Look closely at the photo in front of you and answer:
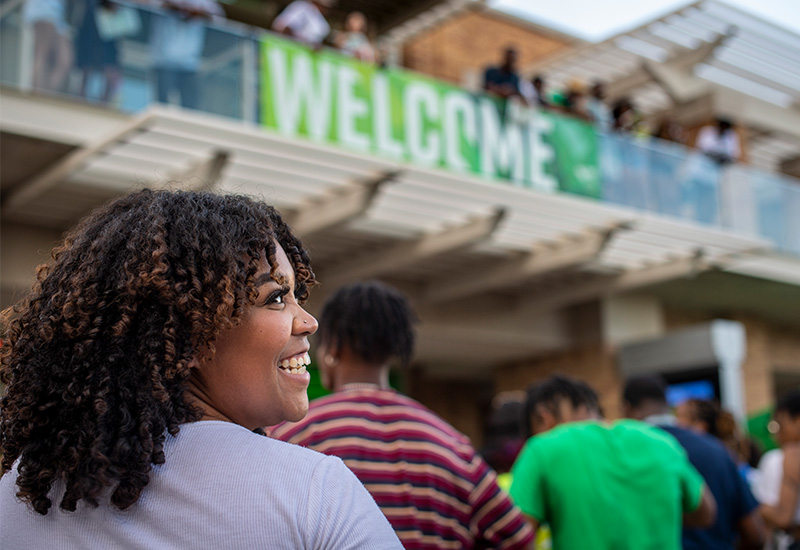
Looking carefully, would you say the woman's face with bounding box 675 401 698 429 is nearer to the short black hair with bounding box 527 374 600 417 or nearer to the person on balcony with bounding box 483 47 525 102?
the short black hair with bounding box 527 374 600 417

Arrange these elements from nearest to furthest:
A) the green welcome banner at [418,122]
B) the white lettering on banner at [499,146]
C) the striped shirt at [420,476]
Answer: the striped shirt at [420,476]
the green welcome banner at [418,122]
the white lettering on banner at [499,146]

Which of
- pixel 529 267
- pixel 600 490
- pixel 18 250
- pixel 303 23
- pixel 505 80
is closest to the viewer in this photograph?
pixel 600 490

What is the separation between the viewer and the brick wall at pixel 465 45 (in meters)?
18.0

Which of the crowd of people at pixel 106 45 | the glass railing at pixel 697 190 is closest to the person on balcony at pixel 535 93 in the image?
the glass railing at pixel 697 190

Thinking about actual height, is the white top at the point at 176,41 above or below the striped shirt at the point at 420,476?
above

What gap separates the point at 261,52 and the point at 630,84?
364 inches

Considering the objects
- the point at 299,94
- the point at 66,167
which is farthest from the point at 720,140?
the point at 66,167

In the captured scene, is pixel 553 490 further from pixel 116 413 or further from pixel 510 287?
pixel 510 287

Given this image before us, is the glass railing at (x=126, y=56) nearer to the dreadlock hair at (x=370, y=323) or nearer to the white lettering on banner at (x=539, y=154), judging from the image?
the white lettering on banner at (x=539, y=154)

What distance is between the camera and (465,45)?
18.5 metres

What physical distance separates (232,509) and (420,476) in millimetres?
1603

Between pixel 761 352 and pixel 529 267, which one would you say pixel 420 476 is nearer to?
pixel 529 267

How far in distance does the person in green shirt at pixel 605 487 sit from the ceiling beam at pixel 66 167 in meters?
5.44

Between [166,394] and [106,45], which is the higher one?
[106,45]
